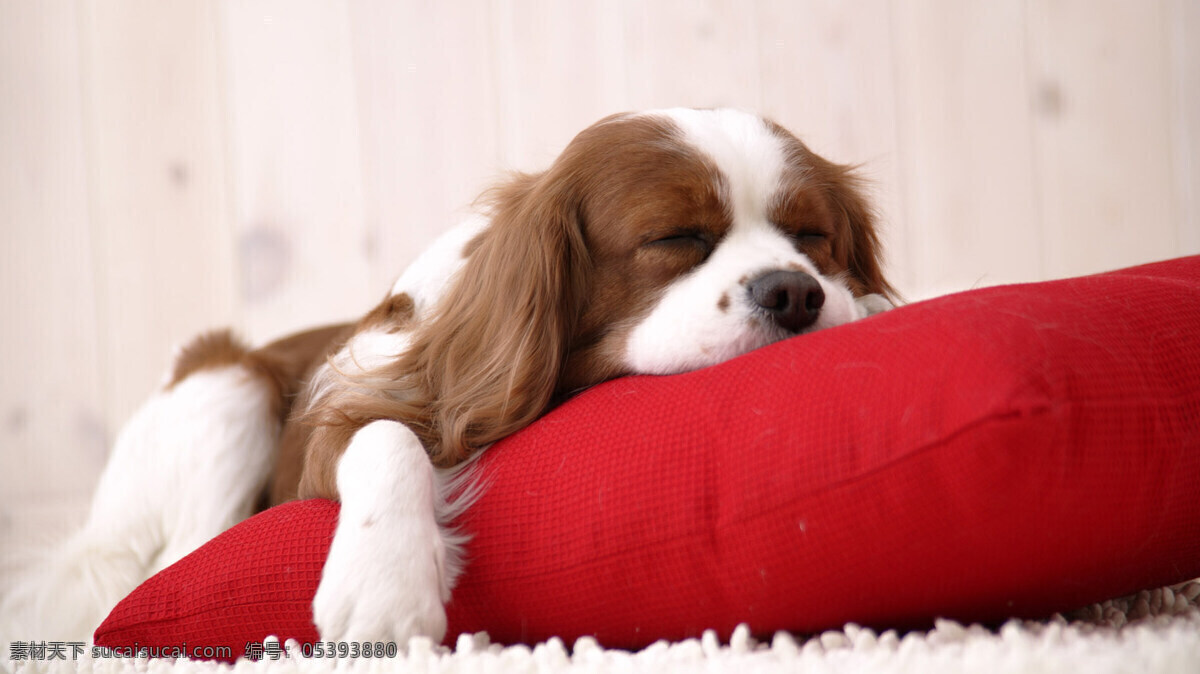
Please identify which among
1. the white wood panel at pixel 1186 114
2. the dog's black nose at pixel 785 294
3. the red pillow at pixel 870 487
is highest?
the white wood panel at pixel 1186 114

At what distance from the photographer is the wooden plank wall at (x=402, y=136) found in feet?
10.9

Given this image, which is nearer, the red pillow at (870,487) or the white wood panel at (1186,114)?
the red pillow at (870,487)

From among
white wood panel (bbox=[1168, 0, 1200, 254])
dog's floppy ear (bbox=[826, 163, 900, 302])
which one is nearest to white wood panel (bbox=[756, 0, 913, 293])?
white wood panel (bbox=[1168, 0, 1200, 254])

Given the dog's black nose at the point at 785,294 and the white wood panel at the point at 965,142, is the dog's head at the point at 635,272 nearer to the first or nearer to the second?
the dog's black nose at the point at 785,294

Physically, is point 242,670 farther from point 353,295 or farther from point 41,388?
point 41,388

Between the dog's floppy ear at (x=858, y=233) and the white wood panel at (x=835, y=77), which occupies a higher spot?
the white wood panel at (x=835, y=77)

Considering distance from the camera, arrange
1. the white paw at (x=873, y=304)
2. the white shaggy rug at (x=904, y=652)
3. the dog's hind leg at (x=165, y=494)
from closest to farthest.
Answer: the white shaggy rug at (x=904, y=652) < the white paw at (x=873, y=304) < the dog's hind leg at (x=165, y=494)

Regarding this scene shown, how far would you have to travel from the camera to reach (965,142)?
132 inches

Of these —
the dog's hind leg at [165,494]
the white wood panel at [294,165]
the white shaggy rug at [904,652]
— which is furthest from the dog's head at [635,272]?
the white wood panel at [294,165]

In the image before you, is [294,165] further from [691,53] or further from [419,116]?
[691,53]

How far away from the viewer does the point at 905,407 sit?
982 millimetres

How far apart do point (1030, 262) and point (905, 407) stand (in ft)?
8.85

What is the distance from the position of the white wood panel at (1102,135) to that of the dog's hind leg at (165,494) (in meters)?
2.67

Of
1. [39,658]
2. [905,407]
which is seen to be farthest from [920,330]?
[39,658]
